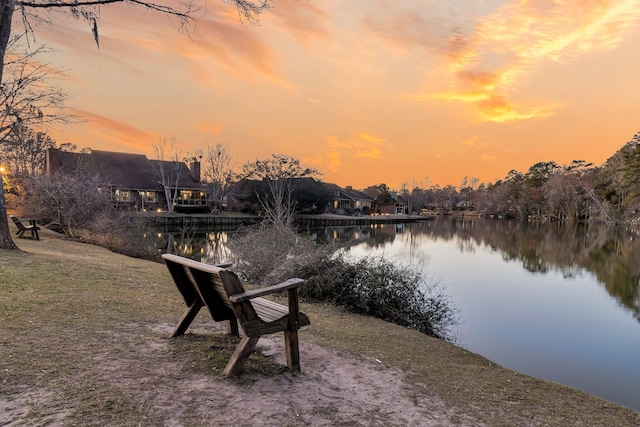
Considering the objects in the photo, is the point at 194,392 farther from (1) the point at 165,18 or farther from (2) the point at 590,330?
(2) the point at 590,330

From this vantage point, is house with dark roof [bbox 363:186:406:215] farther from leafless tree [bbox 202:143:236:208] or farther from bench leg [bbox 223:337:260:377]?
bench leg [bbox 223:337:260:377]

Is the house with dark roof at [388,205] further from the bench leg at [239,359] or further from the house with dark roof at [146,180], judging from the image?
the bench leg at [239,359]

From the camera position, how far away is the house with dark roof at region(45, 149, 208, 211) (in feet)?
157

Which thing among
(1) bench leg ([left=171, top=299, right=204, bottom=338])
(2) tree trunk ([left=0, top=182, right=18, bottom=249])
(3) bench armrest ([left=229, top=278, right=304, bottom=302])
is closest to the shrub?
(1) bench leg ([left=171, top=299, right=204, bottom=338])

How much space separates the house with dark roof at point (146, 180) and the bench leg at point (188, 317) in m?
46.5

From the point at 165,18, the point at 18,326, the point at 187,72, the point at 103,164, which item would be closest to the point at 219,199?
the point at 103,164

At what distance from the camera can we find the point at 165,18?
7.85 m

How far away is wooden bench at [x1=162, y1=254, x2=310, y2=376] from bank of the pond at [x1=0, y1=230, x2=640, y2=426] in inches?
11.3

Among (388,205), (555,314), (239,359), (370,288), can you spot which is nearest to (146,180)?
(370,288)

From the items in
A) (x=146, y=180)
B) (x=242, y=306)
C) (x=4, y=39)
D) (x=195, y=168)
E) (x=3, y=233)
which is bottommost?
(x=3, y=233)

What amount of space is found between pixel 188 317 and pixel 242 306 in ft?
4.59

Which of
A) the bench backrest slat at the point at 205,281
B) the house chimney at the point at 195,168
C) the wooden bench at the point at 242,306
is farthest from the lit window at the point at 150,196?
the wooden bench at the point at 242,306

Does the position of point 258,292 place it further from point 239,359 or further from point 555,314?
point 555,314

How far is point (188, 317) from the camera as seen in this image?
4301 mm
